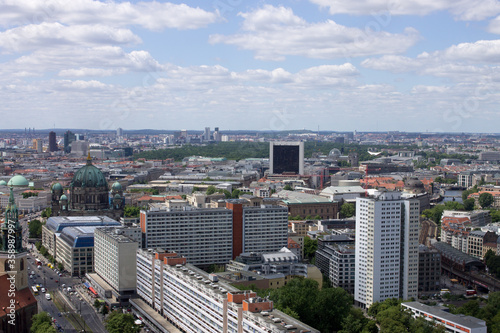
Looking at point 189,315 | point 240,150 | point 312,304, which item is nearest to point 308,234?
point 312,304

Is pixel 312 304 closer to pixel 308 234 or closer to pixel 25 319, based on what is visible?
pixel 25 319

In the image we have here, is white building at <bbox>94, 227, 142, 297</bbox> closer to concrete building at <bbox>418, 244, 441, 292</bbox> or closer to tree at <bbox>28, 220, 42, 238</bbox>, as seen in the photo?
concrete building at <bbox>418, 244, 441, 292</bbox>

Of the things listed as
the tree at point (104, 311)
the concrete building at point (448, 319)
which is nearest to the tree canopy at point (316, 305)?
the concrete building at point (448, 319)

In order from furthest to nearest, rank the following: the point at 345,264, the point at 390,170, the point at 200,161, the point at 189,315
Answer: the point at 200,161 → the point at 390,170 → the point at 345,264 → the point at 189,315

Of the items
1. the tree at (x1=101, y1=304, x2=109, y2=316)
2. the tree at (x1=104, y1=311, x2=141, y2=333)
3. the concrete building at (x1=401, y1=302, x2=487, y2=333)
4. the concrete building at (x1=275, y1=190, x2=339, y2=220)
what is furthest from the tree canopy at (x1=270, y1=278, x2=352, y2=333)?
the concrete building at (x1=275, y1=190, x2=339, y2=220)

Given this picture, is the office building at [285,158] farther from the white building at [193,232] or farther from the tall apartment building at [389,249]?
the tall apartment building at [389,249]

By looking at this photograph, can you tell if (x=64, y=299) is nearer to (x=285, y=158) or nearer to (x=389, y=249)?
(x=389, y=249)
